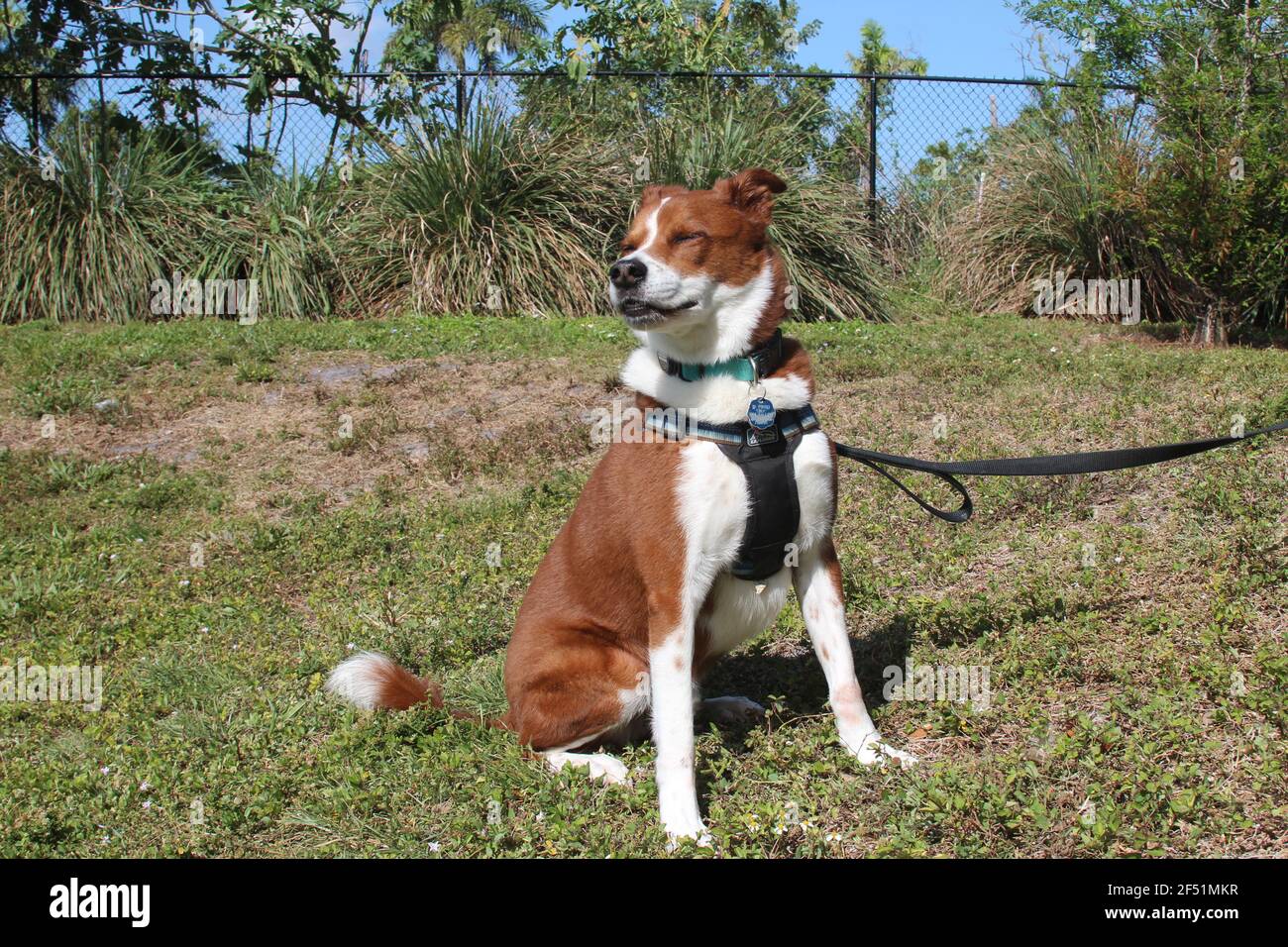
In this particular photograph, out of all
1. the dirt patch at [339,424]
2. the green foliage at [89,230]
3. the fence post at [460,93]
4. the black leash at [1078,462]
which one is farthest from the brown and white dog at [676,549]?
the fence post at [460,93]

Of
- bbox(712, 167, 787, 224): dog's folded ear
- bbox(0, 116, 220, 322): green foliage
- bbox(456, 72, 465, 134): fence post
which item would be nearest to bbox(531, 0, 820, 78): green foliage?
bbox(456, 72, 465, 134): fence post

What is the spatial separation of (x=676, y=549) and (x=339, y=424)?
4919 millimetres

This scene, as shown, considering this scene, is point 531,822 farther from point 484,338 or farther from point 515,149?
point 515,149

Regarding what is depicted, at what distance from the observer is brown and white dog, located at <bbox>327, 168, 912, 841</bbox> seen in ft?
10.7

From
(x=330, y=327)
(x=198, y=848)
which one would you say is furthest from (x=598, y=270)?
(x=198, y=848)

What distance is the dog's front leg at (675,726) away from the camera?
10.5ft

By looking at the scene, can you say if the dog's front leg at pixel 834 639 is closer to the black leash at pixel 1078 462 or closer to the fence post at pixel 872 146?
the black leash at pixel 1078 462

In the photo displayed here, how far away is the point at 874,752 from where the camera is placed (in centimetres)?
348

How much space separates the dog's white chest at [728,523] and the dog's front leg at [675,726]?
0.48 feet

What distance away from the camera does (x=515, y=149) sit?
11117mm

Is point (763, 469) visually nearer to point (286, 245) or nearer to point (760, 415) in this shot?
point (760, 415)

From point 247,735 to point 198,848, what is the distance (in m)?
0.74

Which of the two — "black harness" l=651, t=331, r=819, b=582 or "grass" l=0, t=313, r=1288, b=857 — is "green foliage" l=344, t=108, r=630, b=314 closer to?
"grass" l=0, t=313, r=1288, b=857

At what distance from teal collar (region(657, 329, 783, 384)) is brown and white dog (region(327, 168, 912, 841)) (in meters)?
0.02
